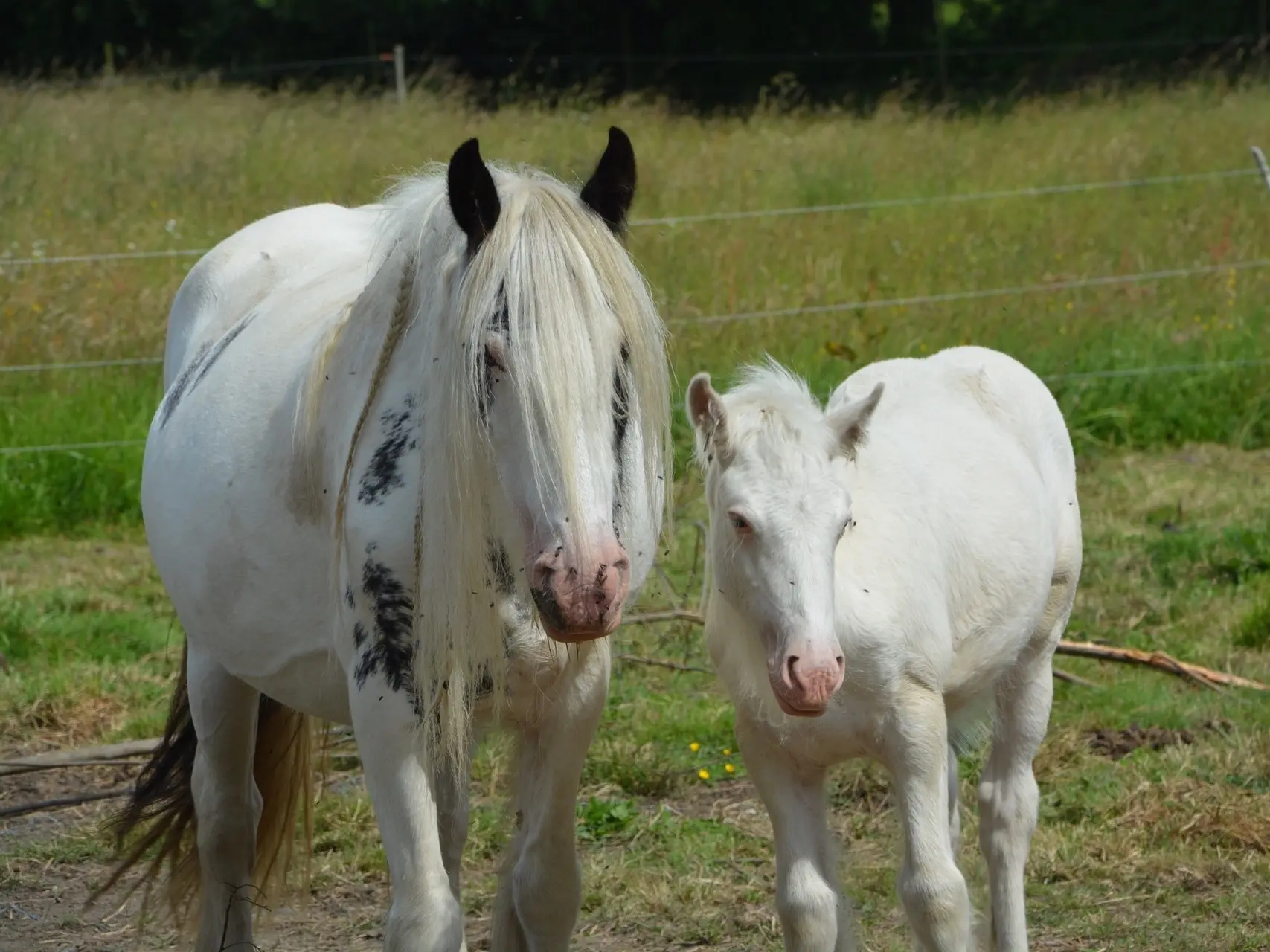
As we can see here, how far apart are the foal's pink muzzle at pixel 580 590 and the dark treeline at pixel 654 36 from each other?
19.1 m

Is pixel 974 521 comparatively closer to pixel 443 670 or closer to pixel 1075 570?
pixel 1075 570

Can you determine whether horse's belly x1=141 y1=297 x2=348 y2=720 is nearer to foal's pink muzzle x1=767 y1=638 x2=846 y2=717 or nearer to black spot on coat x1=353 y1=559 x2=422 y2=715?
black spot on coat x1=353 y1=559 x2=422 y2=715

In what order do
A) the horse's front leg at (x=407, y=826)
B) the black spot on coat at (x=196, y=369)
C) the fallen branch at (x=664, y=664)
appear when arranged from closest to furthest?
1. the horse's front leg at (x=407, y=826)
2. the black spot on coat at (x=196, y=369)
3. the fallen branch at (x=664, y=664)

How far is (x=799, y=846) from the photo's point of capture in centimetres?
308

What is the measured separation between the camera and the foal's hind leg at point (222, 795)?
353cm

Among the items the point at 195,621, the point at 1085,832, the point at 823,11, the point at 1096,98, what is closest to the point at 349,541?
the point at 195,621

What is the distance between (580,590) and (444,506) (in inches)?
13.7

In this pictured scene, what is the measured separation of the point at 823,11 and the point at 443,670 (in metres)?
23.0

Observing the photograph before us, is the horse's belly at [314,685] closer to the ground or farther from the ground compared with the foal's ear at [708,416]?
closer to the ground

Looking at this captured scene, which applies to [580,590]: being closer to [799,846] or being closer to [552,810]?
[552,810]

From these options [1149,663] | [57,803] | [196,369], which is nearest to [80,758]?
[57,803]

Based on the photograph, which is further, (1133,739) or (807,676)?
(1133,739)

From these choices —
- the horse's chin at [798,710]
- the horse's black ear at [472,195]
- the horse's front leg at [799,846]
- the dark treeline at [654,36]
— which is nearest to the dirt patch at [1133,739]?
the horse's front leg at [799,846]

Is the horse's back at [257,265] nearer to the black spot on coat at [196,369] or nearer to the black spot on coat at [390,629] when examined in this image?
the black spot on coat at [196,369]
